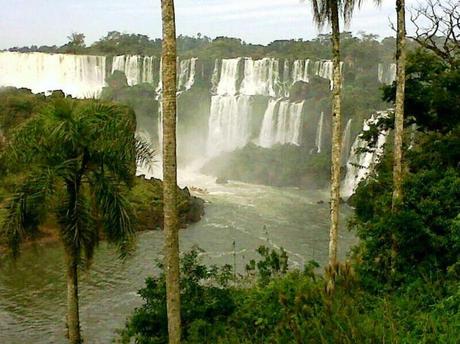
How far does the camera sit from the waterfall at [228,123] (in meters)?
41.5

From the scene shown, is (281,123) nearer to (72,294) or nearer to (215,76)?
(215,76)

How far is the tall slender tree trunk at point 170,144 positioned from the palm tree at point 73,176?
1.92m

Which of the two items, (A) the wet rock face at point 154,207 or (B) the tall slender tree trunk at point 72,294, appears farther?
(A) the wet rock face at point 154,207

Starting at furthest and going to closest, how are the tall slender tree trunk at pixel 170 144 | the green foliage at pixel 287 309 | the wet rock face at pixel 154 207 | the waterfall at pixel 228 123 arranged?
the waterfall at pixel 228 123, the wet rock face at pixel 154 207, the green foliage at pixel 287 309, the tall slender tree trunk at pixel 170 144

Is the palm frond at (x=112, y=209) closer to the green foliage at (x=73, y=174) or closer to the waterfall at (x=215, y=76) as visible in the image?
the green foliage at (x=73, y=174)

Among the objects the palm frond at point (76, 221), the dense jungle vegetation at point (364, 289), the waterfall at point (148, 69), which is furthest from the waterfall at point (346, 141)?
the palm frond at point (76, 221)

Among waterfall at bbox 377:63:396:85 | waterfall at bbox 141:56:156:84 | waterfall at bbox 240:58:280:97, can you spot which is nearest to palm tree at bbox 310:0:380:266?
waterfall at bbox 240:58:280:97

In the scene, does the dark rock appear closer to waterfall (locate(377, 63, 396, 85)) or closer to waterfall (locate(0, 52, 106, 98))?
waterfall (locate(0, 52, 106, 98))

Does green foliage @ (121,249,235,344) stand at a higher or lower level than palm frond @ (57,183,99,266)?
lower

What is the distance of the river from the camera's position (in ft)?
45.8

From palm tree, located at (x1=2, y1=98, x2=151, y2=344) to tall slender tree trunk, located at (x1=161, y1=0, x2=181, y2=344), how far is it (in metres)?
1.92

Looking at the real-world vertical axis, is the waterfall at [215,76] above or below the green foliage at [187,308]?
above

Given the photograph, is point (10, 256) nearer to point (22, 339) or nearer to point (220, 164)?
point (22, 339)

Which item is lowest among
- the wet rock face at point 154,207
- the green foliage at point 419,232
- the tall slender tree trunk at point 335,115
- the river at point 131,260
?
the river at point 131,260
